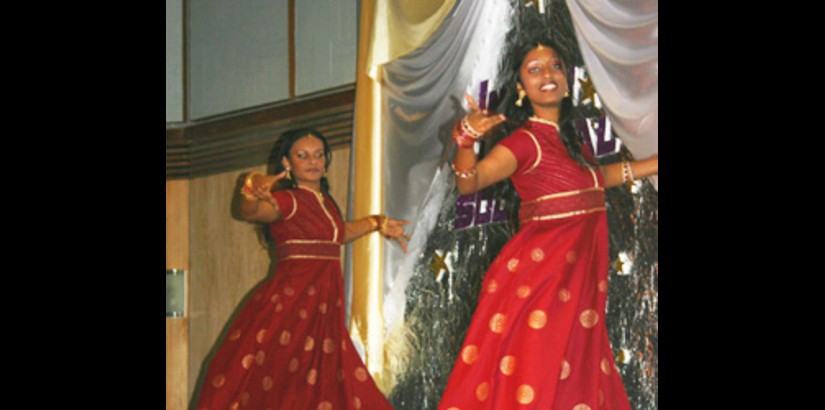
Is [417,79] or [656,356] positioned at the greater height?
[417,79]

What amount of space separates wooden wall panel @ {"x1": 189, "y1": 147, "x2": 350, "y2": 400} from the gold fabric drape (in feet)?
1.33

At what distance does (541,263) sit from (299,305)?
101cm

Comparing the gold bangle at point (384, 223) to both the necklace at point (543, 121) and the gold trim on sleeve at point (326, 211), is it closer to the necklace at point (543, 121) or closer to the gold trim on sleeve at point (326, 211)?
the gold trim on sleeve at point (326, 211)

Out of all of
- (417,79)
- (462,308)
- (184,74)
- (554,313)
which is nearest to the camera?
(554,313)

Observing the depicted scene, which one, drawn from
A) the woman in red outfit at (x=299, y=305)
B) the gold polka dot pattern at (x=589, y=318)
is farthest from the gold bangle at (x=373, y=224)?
the gold polka dot pattern at (x=589, y=318)

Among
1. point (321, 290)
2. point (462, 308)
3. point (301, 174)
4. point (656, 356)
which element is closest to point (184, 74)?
point (301, 174)

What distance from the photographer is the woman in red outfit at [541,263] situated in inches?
122

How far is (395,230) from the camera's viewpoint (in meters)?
3.79

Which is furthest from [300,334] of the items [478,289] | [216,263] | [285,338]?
[478,289]

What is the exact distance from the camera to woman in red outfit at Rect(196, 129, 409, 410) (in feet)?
12.6

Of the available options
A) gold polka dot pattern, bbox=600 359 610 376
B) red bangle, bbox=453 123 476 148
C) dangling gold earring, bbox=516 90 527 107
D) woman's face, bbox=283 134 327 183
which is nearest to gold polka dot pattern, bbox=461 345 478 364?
gold polka dot pattern, bbox=600 359 610 376
